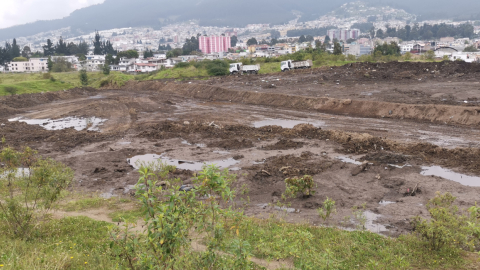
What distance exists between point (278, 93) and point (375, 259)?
26016 mm

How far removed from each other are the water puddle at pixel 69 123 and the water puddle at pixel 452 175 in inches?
817

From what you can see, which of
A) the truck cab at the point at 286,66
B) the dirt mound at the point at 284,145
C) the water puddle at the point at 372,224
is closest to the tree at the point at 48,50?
the truck cab at the point at 286,66

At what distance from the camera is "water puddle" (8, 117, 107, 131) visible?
26967mm

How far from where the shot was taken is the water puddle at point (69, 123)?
27.0 m

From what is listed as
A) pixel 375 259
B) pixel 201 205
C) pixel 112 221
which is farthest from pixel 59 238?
pixel 375 259

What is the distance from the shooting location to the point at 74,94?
148 feet

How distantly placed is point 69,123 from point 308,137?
1877 cm

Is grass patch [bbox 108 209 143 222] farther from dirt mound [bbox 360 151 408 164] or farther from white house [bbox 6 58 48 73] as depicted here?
white house [bbox 6 58 48 73]

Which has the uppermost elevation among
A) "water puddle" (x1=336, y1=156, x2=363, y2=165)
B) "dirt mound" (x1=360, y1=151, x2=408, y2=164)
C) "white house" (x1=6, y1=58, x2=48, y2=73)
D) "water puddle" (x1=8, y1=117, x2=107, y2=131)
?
"white house" (x1=6, y1=58, x2=48, y2=73)

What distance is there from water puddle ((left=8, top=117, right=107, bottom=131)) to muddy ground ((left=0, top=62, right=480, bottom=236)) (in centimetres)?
33

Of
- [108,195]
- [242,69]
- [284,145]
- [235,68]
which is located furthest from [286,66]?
[108,195]

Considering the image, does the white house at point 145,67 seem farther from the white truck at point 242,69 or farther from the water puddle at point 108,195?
the water puddle at point 108,195

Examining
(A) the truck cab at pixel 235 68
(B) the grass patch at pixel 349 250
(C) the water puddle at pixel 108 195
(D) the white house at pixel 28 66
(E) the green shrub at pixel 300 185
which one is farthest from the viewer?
(D) the white house at pixel 28 66

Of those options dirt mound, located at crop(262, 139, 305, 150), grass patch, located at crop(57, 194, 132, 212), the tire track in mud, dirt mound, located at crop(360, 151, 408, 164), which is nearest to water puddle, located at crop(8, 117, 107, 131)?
the tire track in mud
